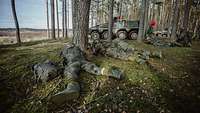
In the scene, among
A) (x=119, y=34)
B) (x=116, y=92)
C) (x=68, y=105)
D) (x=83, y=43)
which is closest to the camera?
(x=68, y=105)

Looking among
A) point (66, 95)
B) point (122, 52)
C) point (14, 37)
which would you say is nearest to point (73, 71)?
point (66, 95)

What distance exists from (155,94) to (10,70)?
166 inches

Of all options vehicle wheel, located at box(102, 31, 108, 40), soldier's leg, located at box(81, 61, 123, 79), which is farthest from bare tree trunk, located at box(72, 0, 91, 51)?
vehicle wheel, located at box(102, 31, 108, 40)

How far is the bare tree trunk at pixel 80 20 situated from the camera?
6.21 m

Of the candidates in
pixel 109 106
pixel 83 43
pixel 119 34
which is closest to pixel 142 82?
pixel 109 106

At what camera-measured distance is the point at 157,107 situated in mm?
4012

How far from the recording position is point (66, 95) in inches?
148

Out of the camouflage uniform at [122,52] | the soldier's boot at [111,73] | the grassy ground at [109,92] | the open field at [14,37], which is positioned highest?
the open field at [14,37]

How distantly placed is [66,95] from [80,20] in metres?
3.34

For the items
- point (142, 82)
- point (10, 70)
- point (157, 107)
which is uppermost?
point (10, 70)

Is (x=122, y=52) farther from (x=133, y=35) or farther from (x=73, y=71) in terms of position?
(x=133, y=35)

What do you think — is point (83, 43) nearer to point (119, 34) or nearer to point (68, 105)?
point (68, 105)

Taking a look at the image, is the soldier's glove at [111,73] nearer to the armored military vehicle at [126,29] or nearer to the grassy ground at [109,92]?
the grassy ground at [109,92]

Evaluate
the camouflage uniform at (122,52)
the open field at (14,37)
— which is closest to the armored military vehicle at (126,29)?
the camouflage uniform at (122,52)
